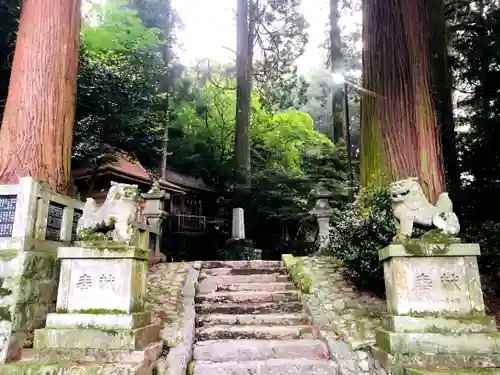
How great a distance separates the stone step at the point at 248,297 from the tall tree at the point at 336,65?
37.6 ft

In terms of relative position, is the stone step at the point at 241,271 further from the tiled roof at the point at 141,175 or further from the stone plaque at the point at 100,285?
the tiled roof at the point at 141,175

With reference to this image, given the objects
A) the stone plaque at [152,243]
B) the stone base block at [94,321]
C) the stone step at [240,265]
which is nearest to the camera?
the stone base block at [94,321]

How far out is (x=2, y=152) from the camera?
5.29m

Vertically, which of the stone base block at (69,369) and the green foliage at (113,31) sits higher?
the green foliage at (113,31)

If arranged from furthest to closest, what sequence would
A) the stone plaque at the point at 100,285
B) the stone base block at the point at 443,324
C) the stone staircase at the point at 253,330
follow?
the stone staircase at the point at 253,330 → the stone plaque at the point at 100,285 → the stone base block at the point at 443,324

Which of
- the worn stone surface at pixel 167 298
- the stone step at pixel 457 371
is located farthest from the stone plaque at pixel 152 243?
the stone step at pixel 457 371

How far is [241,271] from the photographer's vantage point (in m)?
7.58

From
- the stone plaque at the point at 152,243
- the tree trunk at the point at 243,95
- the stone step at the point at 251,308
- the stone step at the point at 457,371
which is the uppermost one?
the tree trunk at the point at 243,95

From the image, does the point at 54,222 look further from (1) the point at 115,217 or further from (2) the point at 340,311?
(2) the point at 340,311

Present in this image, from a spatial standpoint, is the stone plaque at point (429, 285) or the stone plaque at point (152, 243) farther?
the stone plaque at point (152, 243)

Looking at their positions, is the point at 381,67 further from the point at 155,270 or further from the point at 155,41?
the point at 155,41

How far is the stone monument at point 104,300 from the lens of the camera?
161 inches

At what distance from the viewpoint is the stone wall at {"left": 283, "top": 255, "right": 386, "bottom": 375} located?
446cm

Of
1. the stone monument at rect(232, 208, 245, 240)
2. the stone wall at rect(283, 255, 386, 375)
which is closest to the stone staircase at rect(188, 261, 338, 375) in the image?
the stone wall at rect(283, 255, 386, 375)
